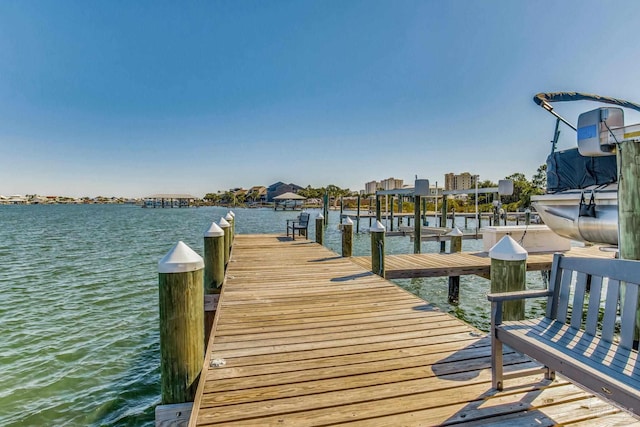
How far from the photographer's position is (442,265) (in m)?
7.54

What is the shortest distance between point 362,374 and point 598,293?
1714mm

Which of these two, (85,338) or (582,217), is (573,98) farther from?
(85,338)

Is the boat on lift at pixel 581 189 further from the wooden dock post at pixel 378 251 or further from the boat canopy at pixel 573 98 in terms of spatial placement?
the wooden dock post at pixel 378 251

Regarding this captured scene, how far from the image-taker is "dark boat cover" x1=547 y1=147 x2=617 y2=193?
22.0 ft

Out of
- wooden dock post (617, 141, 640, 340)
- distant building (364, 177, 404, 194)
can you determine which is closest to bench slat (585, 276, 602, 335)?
wooden dock post (617, 141, 640, 340)

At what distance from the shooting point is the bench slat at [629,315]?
1.87m

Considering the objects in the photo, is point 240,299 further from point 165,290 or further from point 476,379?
point 476,379

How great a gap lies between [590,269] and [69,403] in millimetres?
5860

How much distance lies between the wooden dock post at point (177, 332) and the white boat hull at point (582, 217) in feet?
22.3

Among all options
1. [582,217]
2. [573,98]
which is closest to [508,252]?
[582,217]

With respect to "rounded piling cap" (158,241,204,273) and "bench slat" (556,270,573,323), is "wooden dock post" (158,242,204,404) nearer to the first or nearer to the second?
"rounded piling cap" (158,241,204,273)

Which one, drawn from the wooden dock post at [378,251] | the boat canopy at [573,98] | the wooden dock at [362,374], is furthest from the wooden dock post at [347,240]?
the boat canopy at [573,98]

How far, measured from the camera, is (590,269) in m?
2.21

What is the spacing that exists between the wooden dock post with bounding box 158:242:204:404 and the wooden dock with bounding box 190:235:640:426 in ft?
0.56
